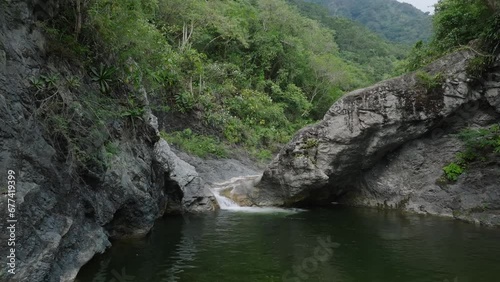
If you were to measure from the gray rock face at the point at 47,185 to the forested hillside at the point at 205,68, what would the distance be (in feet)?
1.82

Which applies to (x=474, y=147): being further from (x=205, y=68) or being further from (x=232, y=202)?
(x=205, y=68)

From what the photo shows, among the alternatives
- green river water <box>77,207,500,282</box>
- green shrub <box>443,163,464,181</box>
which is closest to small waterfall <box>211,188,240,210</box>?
green river water <box>77,207,500,282</box>

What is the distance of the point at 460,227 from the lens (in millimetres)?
14828

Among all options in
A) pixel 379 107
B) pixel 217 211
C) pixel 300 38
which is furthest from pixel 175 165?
pixel 300 38

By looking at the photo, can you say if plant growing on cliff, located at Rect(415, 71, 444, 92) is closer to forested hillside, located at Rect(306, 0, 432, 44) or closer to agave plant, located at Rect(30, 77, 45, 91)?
agave plant, located at Rect(30, 77, 45, 91)

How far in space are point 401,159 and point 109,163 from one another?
13.4m

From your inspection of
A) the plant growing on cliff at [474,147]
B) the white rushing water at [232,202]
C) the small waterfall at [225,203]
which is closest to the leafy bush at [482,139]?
the plant growing on cliff at [474,147]

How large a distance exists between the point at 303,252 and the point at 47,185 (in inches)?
267

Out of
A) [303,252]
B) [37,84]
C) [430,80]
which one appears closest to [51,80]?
[37,84]

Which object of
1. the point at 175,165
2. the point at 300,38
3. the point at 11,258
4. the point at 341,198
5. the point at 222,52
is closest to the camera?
the point at 11,258

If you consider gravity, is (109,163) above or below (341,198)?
above

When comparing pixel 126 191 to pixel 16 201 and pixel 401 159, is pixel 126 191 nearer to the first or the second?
pixel 16 201

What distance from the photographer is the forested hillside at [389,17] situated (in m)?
98.3

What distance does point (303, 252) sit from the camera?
11.6m
